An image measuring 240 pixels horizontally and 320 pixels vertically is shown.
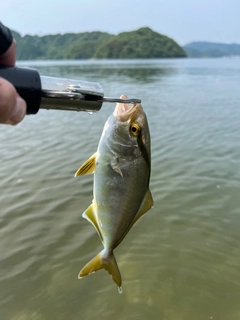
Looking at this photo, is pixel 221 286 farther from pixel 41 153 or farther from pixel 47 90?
pixel 41 153

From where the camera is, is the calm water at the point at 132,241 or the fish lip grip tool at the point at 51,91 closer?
the fish lip grip tool at the point at 51,91

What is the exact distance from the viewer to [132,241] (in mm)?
5855

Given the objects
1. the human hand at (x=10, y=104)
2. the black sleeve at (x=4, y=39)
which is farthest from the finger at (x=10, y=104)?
the black sleeve at (x=4, y=39)

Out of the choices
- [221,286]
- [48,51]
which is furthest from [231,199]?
[48,51]

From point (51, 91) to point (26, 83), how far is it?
0.45 ft

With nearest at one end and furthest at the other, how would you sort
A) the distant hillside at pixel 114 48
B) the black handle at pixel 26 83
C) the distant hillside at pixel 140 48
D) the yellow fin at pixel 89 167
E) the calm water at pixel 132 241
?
the black handle at pixel 26 83 < the yellow fin at pixel 89 167 < the calm water at pixel 132 241 < the distant hillside at pixel 140 48 < the distant hillside at pixel 114 48

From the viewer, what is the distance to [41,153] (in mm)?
10406

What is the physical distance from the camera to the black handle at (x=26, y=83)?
5.98 ft

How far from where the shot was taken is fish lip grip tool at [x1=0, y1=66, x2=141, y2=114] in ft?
6.05

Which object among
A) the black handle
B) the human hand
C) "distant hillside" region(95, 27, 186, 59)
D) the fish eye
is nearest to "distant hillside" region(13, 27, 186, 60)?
"distant hillside" region(95, 27, 186, 59)

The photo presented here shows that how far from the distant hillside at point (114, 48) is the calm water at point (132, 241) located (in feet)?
452

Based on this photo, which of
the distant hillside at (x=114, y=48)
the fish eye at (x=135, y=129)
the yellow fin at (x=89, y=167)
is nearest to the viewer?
the fish eye at (x=135, y=129)

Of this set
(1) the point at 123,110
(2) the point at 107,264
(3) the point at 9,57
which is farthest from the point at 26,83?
(2) the point at 107,264

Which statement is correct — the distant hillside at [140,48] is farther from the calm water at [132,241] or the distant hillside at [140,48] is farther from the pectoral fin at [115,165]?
the pectoral fin at [115,165]
